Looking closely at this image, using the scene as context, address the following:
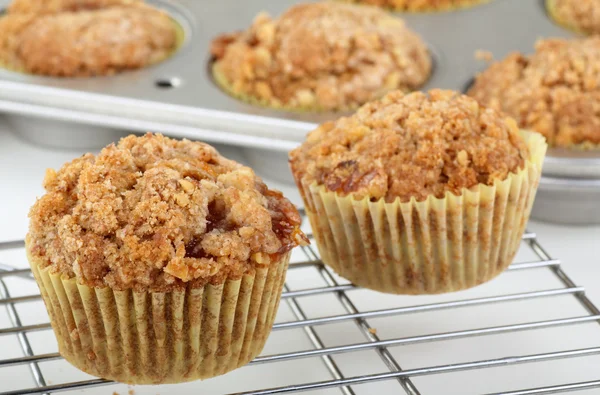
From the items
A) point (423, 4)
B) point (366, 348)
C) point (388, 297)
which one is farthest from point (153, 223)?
point (423, 4)

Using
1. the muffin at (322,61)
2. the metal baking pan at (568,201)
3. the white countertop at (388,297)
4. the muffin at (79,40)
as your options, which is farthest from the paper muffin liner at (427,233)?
the muffin at (79,40)

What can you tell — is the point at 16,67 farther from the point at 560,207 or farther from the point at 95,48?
the point at 560,207

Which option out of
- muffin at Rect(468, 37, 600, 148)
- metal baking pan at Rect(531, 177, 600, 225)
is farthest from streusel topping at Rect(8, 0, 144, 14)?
metal baking pan at Rect(531, 177, 600, 225)

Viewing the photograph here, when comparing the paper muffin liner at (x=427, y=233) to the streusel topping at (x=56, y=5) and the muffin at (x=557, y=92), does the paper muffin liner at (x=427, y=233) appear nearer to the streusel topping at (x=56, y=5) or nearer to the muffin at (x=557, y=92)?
the muffin at (x=557, y=92)

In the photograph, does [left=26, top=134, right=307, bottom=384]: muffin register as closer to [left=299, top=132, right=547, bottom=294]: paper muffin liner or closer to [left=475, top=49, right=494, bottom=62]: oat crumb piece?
[left=299, top=132, right=547, bottom=294]: paper muffin liner

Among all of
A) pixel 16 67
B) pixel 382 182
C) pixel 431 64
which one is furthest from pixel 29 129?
pixel 382 182
